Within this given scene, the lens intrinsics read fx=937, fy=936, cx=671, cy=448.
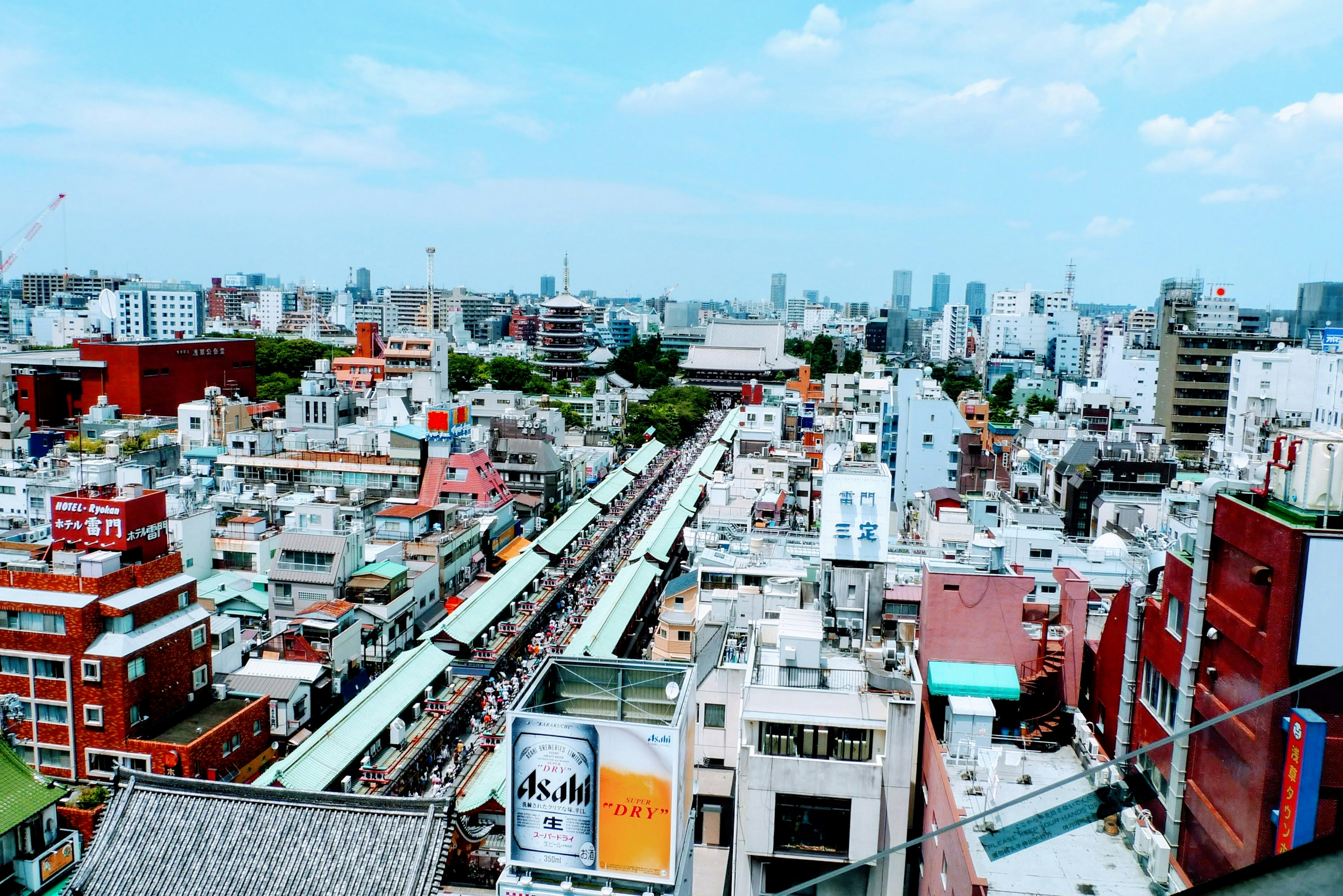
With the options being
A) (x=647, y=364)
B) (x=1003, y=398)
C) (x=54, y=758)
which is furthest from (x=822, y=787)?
(x=647, y=364)

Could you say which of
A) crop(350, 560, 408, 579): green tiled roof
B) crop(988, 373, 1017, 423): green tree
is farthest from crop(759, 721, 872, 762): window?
crop(988, 373, 1017, 423): green tree

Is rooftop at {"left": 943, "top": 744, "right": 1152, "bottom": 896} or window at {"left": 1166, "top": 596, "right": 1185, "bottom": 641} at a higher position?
window at {"left": 1166, "top": 596, "right": 1185, "bottom": 641}

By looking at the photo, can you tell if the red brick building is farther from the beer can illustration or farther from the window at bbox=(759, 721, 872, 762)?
the window at bbox=(759, 721, 872, 762)

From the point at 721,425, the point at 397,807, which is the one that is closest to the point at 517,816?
the point at 397,807

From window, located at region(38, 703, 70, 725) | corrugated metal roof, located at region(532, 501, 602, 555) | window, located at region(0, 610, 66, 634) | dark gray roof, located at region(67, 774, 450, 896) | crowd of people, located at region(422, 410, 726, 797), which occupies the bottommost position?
crowd of people, located at region(422, 410, 726, 797)

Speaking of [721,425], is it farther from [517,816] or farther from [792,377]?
[517,816]

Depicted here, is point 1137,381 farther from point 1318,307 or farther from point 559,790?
point 559,790

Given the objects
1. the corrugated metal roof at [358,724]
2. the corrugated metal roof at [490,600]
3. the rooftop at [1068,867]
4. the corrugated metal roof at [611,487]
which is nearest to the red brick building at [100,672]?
the corrugated metal roof at [358,724]
